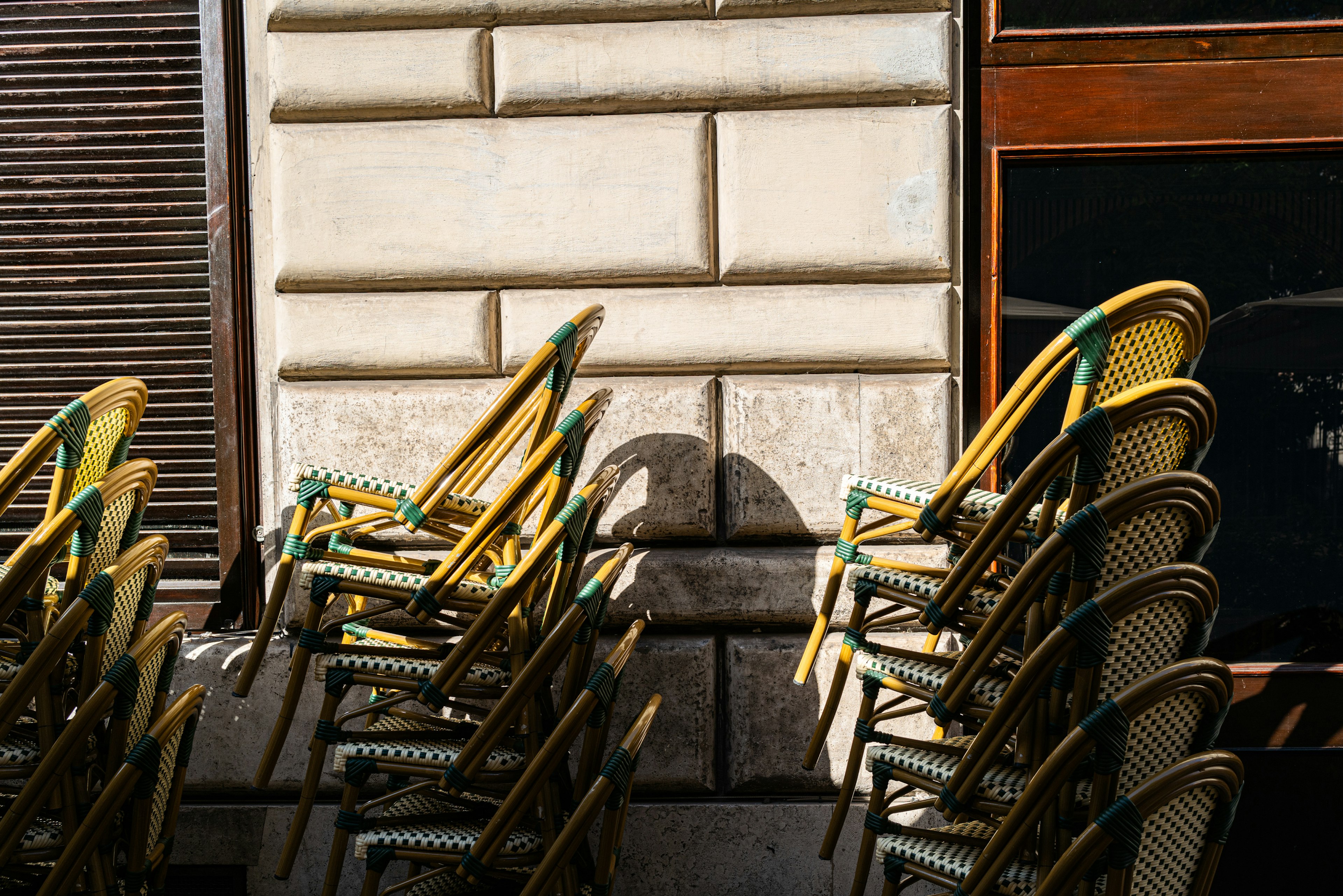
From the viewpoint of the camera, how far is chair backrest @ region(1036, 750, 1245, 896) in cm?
186

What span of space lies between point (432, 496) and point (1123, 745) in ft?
5.23

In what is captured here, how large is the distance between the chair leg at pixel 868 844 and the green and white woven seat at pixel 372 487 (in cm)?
126

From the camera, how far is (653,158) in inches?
128

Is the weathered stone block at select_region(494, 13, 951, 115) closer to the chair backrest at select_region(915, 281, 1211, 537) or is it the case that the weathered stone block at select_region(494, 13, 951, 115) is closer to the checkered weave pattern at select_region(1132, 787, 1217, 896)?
the chair backrest at select_region(915, 281, 1211, 537)

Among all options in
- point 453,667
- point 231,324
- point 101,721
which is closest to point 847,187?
point 453,667

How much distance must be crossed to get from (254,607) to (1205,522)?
10.2 ft

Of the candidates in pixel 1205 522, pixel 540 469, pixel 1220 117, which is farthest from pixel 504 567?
pixel 1220 117

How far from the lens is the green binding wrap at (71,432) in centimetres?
208

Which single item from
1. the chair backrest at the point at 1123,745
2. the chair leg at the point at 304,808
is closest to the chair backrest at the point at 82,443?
the chair leg at the point at 304,808

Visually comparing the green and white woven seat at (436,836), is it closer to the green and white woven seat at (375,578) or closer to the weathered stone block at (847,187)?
the green and white woven seat at (375,578)

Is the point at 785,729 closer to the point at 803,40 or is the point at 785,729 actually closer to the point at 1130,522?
the point at 1130,522

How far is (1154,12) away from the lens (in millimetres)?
3441

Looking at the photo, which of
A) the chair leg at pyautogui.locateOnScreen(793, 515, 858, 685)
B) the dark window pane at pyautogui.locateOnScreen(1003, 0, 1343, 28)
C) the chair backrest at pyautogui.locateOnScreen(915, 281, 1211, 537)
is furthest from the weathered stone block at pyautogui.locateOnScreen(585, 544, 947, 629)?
the dark window pane at pyautogui.locateOnScreen(1003, 0, 1343, 28)

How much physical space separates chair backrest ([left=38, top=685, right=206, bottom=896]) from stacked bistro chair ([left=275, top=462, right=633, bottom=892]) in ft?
1.06
